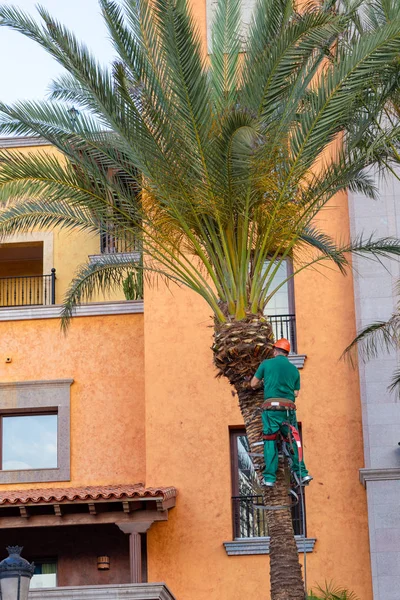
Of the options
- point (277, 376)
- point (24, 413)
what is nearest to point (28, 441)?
point (24, 413)

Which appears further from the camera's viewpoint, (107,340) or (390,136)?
(107,340)

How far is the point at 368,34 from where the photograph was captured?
49.9ft

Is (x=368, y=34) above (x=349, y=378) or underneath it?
above

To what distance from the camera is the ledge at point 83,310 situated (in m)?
22.3

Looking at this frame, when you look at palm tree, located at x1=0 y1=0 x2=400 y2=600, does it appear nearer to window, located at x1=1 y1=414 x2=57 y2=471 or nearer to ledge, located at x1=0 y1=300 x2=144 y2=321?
ledge, located at x1=0 y1=300 x2=144 y2=321

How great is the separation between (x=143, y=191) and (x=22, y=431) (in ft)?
24.4

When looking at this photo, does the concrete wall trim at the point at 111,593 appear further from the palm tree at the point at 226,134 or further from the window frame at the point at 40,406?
the window frame at the point at 40,406

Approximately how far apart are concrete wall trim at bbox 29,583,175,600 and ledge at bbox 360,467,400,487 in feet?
15.4

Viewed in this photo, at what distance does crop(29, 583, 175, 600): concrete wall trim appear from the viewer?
1564 centimetres

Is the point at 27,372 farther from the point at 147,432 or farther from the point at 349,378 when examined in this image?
the point at 349,378

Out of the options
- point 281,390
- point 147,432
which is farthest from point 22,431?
point 281,390

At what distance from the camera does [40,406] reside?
21.9m

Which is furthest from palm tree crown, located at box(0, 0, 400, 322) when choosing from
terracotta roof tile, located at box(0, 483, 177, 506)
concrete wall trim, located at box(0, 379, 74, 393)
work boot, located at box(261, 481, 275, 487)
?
concrete wall trim, located at box(0, 379, 74, 393)

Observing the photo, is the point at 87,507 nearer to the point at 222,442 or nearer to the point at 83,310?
the point at 222,442
